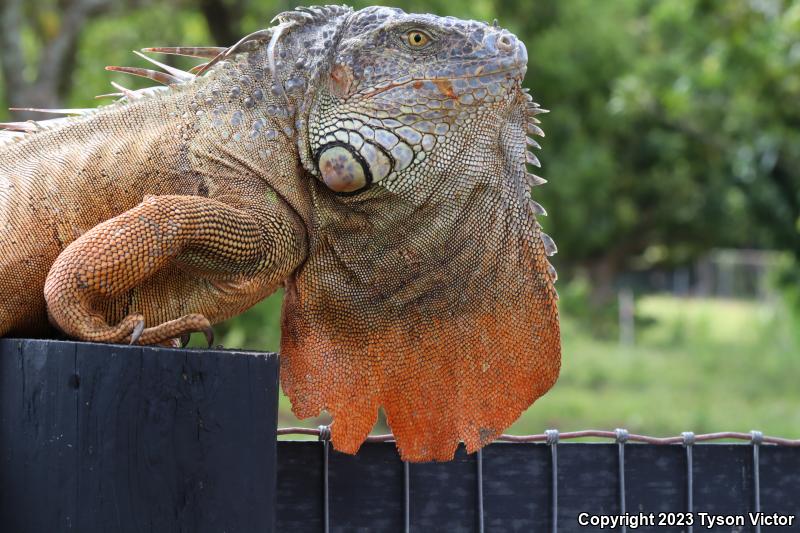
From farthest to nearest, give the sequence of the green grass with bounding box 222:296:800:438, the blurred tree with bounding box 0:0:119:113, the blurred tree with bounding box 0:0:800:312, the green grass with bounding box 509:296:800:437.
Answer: the green grass with bounding box 509:296:800:437 < the green grass with bounding box 222:296:800:438 < the blurred tree with bounding box 0:0:800:312 < the blurred tree with bounding box 0:0:119:113

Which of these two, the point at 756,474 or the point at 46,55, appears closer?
the point at 756,474

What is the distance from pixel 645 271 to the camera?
3828cm

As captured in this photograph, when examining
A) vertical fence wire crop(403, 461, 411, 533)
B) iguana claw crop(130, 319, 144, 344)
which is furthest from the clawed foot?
vertical fence wire crop(403, 461, 411, 533)

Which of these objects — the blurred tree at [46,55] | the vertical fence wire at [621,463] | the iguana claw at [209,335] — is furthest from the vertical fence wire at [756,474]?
the blurred tree at [46,55]

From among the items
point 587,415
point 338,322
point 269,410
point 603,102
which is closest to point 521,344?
point 338,322

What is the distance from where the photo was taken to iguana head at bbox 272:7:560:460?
10.5 ft

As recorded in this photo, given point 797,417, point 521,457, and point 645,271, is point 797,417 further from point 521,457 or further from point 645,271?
point 645,271

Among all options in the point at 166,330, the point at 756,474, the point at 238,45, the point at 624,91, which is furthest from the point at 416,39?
the point at 624,91

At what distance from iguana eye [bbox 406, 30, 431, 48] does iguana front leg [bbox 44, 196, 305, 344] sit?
0.63 m

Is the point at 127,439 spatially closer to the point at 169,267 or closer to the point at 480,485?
the point at 169,267

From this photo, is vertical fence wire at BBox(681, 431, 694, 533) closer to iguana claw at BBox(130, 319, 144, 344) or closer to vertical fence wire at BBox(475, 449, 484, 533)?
vertical fence wire at BBox(475, 449, 484, 533)

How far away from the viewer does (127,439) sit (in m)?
2.53

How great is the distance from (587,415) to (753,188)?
408 cm

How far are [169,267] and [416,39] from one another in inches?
40.0
